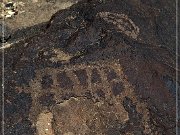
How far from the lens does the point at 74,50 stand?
239 cm

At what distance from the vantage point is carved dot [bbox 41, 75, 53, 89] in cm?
227

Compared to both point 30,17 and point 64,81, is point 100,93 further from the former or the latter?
point 30,17

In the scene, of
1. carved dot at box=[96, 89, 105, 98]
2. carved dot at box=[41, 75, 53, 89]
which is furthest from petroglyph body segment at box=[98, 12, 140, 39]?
carved dot at box=[41, 75, 53, 89]

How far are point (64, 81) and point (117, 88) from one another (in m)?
0.33

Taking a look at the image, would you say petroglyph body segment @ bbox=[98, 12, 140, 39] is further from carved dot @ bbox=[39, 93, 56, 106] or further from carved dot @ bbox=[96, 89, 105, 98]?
carved dot @ bbox=[39, 93, 56, 106]

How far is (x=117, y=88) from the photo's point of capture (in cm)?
227

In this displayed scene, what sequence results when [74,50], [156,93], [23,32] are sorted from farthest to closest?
[23,32], [74,50], [156,93]

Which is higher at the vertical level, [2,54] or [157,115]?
[2,54]

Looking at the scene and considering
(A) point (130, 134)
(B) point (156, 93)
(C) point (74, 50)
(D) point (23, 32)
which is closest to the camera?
(A) point (130, 134)

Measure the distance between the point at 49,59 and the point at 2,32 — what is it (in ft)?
1.90

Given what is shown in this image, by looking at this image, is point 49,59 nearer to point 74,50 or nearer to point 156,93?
point 74,50

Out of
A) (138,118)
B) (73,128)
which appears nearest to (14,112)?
(73,128)

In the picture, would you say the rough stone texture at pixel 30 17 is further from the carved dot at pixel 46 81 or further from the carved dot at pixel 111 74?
the carved dot at pixel 111 74

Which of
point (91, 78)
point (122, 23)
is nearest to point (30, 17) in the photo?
point (122, 23)
